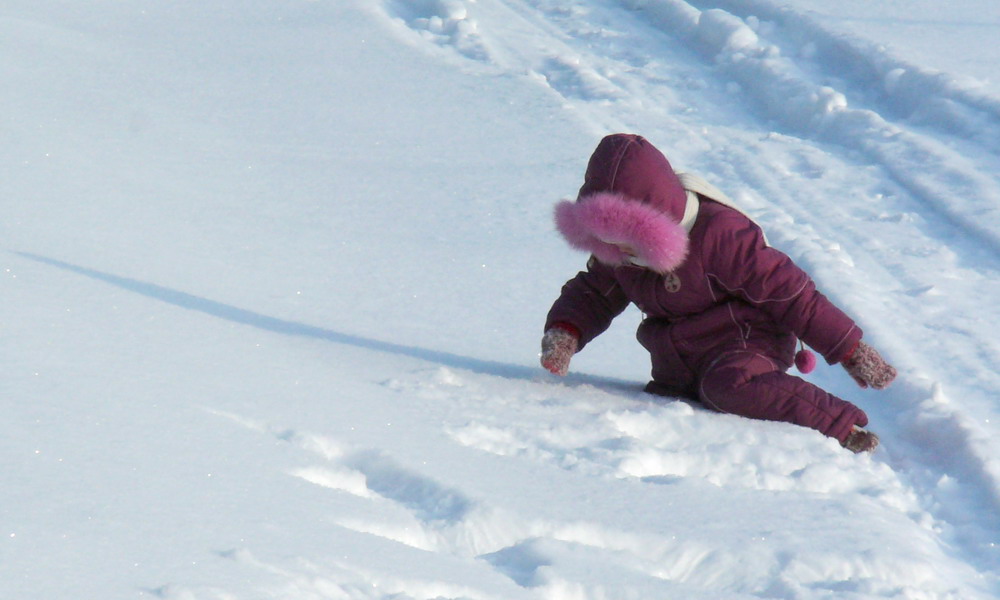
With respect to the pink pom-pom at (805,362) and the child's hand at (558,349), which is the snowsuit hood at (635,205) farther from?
the pink pom-pom at (805,362)

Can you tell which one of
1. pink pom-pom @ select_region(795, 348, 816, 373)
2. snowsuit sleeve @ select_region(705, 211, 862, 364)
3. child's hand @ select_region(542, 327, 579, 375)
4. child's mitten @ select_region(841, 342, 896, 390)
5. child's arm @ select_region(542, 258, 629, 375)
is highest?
snowsuit sleeve @ select_region(705, 211, 862, 364)

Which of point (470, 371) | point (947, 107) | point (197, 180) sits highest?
point (947, 107)

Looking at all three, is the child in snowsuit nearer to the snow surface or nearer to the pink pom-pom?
the pink pom-pom

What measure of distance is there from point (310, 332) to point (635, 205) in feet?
3.31

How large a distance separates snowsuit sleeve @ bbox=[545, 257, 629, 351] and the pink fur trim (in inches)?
13.5

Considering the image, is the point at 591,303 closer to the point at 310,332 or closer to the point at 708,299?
the point at 708,299

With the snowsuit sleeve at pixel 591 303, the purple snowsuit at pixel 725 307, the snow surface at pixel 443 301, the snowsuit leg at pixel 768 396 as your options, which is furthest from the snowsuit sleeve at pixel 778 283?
the snowsuit sleeve at pixel 591 303

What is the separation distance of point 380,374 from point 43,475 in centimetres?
113

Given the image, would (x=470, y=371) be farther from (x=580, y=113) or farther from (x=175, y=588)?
(x=580, y=113)

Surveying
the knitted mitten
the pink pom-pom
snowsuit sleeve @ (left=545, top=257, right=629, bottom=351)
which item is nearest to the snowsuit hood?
snowsuit sleeve @ (left=545, top=257, right=629, bottom=351)

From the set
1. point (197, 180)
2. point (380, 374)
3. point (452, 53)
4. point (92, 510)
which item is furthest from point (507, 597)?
point (452, 53)

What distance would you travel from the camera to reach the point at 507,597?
170cm

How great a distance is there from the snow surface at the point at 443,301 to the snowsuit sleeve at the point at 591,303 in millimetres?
172

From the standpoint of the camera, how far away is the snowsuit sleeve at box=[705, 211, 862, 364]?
266 cm
